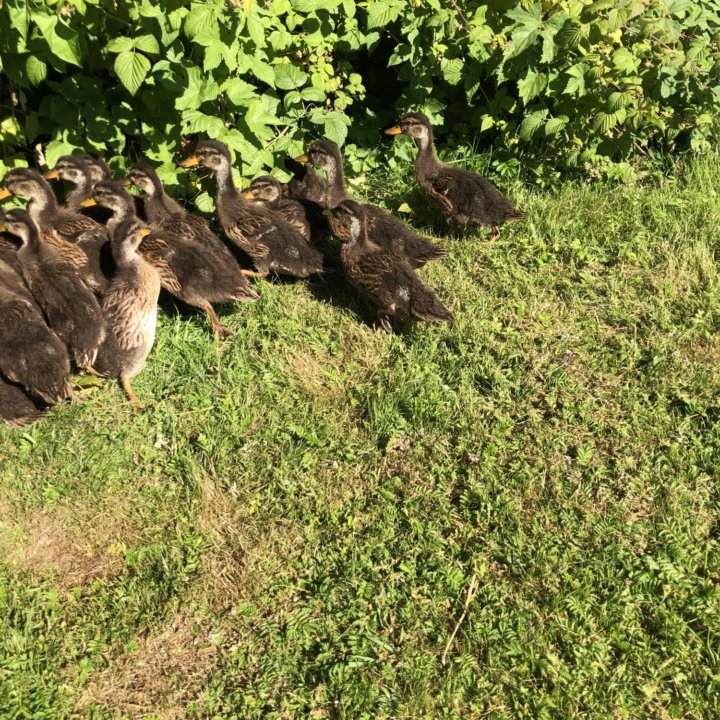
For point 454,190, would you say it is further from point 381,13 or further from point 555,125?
point 381,13

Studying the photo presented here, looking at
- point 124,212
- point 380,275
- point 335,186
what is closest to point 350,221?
point 380,275

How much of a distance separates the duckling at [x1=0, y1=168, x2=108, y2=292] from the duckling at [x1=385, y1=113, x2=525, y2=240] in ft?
8.73

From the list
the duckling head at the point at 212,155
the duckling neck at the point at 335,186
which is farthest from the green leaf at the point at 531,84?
the duckling head at the point at 212,155

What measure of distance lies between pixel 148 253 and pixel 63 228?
72 centimetres

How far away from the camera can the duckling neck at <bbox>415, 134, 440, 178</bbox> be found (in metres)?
6.57

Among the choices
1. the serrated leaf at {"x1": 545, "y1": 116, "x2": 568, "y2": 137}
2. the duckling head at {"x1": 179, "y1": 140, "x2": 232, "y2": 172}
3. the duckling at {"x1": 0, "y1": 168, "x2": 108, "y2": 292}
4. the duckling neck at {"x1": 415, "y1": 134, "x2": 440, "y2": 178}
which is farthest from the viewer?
the duckling neck at {"x1": 415, "y1": 134, "x2": 440, "y2": 178}

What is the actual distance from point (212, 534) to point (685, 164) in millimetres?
5192

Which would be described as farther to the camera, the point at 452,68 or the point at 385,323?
the point at 452,68

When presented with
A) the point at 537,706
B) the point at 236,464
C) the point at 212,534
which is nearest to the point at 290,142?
the point at 236,464

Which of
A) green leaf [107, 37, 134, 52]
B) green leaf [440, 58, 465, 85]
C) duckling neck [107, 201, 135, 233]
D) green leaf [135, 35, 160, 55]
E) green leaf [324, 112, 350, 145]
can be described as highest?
green leaf [440, 58, 465, 85]

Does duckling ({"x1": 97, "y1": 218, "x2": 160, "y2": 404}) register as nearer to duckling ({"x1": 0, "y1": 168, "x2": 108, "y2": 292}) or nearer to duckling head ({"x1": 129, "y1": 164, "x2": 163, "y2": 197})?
duckling ({"x1": 0, "y1": 168, "x2": 108, "y2": 292})

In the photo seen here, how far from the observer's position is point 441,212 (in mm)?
6711

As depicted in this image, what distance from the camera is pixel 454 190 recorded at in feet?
20.7

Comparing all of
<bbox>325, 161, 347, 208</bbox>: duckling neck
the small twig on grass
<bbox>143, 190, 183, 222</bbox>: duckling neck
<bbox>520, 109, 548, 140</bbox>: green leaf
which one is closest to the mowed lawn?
the small twig on grass
